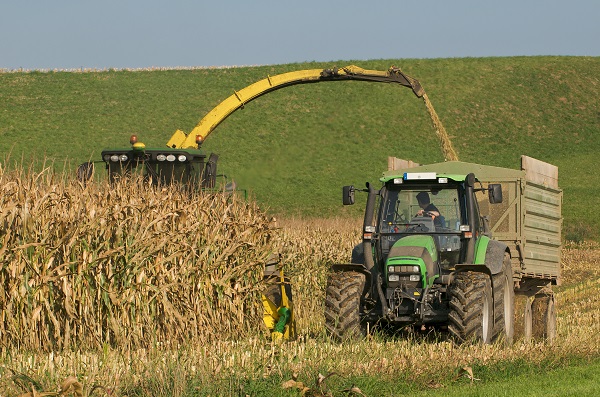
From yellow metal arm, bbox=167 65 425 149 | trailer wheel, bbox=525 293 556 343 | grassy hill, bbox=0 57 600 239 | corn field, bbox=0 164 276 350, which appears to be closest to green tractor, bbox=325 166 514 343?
trailer wheel, bbox=525 293 556 343

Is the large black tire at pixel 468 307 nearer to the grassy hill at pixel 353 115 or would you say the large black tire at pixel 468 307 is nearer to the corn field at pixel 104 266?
the corn field at pixel 104 266

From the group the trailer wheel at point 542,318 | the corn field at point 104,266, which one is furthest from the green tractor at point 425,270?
the corn field at point 104,266

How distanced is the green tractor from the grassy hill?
3117cm

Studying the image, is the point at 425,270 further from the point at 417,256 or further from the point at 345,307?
the point at 345,307

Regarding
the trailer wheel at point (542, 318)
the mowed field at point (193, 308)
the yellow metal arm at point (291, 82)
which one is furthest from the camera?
the yellow metal arm at point (291, 82)

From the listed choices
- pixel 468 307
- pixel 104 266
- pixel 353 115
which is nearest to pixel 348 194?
pixel 468 307

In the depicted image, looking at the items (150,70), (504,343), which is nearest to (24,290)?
(504,343)

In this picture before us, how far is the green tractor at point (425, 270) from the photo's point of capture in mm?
10664

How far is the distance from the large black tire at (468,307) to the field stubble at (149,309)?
21 centimetres

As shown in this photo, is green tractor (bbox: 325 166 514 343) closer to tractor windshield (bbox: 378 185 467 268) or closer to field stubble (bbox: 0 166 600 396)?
tractor windshield (bbox: 378 185 467 268)

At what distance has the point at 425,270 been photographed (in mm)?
10750

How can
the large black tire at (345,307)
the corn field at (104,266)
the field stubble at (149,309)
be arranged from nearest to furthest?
the field stubble at (149,309) < the corn field at (104,266) < the large black tire at (345,307)

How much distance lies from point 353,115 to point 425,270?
38.7 m

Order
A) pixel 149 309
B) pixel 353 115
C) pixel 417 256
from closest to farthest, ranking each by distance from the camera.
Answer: pixel 149 309 → pixel 417 256 → pixel 353 115
